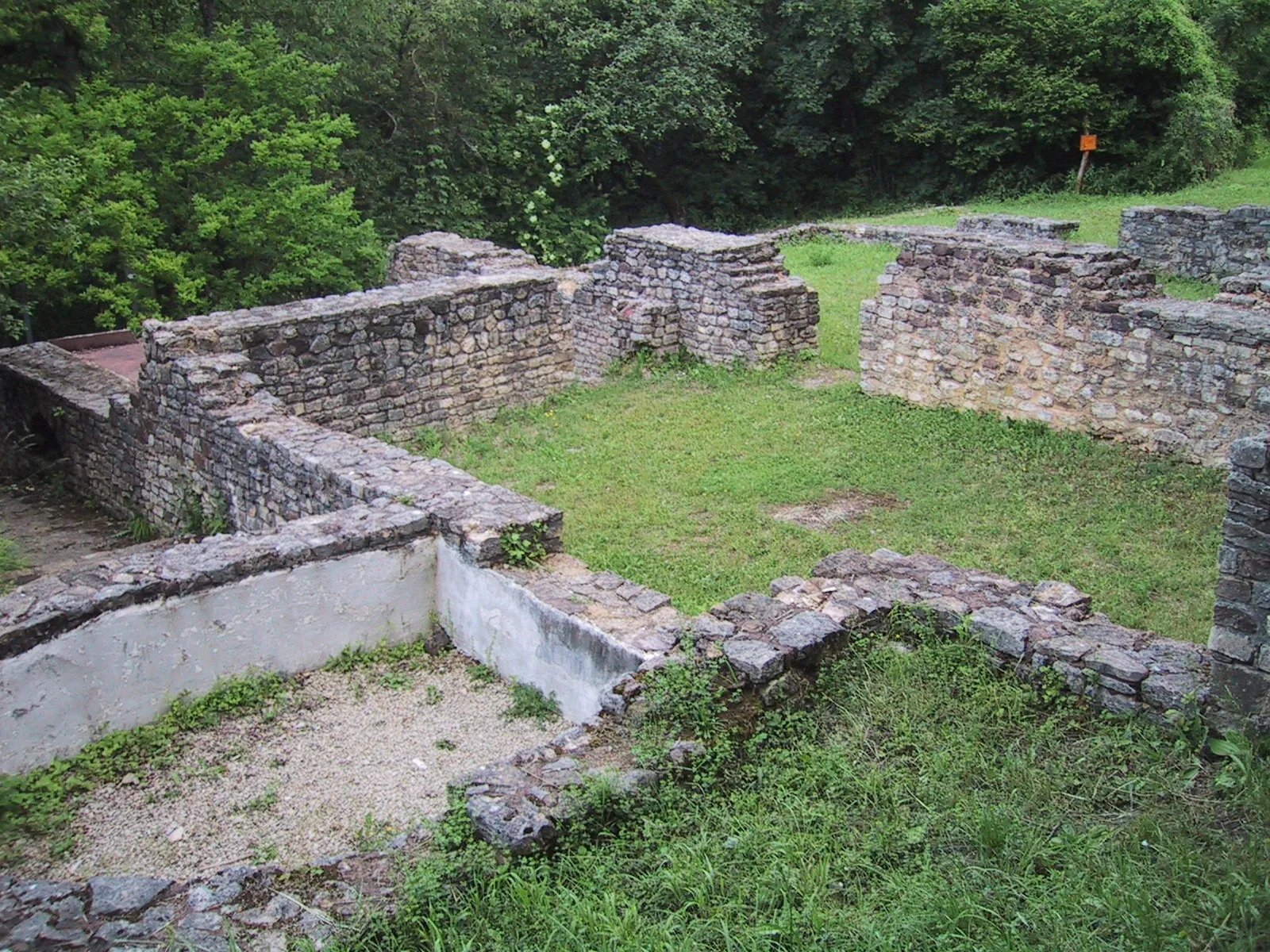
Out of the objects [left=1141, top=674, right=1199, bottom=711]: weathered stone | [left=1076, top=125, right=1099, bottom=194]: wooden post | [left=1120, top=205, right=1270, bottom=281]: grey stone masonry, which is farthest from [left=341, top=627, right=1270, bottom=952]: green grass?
[left=1076, top=125, right=1099, bottom=194]: wooden post

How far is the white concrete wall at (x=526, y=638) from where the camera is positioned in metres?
6.30

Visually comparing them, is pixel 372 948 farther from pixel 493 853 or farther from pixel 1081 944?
pixel 1081 944

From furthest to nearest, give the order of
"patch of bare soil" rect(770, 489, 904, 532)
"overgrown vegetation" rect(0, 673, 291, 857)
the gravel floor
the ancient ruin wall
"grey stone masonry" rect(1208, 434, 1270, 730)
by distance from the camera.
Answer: the ancient ruin wall, "patch of bare soil" rect(770, 489, 904, 532), "overgrown vegetation" rect(0, 673, 291, 857), the gravel floor, "grey stone masonry" rect(1208, 434, 1270, 730)

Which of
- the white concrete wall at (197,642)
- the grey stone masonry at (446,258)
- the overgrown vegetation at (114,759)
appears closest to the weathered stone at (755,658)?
the white concrete wall at (197,642)

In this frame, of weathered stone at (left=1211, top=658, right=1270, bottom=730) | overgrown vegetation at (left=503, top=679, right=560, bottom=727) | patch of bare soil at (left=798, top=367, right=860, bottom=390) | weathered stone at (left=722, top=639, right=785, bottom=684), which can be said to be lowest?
overgrown vegetation at (left=503, top=679, right=560, bottom=727)

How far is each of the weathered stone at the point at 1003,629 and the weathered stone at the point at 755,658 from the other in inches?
42.5

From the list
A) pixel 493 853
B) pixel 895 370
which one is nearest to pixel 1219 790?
pixel 493 853

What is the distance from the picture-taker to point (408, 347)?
1169 centimetres

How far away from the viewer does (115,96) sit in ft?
48.1

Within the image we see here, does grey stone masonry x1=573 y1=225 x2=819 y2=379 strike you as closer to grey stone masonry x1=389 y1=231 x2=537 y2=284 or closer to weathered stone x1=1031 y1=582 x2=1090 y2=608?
grey stone masonry x1=389 y1=231 x2=537 y2=284

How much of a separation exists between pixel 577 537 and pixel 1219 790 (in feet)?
16.5

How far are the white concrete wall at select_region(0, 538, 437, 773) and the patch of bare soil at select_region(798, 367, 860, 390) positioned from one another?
6.24 metres

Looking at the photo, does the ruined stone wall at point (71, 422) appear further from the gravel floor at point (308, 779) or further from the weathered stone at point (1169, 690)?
the weathered stone at point (1169, 690)

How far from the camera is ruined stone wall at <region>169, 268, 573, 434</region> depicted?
10.9m
